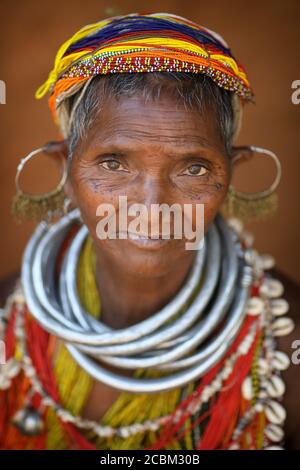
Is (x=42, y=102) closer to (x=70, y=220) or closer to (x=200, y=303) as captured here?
(x=70, y=220)

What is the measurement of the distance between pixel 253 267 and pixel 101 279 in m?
0.57

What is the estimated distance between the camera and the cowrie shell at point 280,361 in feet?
7.26

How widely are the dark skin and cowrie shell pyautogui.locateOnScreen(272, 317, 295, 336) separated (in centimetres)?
45

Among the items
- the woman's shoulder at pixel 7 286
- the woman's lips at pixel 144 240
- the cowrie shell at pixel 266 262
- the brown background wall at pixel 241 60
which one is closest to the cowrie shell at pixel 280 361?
the cowrie shell at pixel 266 262

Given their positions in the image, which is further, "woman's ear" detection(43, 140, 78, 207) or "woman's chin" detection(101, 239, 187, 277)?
"woman's ear" detection(43, 140, 78, 207)

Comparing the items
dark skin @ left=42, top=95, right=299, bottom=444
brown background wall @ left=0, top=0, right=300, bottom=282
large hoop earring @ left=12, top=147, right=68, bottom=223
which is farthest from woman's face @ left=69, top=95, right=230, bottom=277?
brown background wall @ left=0, top=0, right=300, bottom=282

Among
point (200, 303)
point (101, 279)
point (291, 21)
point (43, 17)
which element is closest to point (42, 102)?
point (43, 17)

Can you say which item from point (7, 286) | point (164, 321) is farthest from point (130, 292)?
point (7, 286)

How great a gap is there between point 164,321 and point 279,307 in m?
0.48

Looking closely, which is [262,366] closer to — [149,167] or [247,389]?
[247,389]

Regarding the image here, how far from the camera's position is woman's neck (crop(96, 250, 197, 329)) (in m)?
2.14

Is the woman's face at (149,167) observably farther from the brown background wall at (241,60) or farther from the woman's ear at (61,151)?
the brown background wall at (241,60)

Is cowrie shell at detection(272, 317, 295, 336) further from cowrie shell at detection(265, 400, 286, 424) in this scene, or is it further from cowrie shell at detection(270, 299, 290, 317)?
cowrie shell at detection(265, 400, 286, 424)

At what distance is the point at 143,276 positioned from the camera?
76.2 inches
